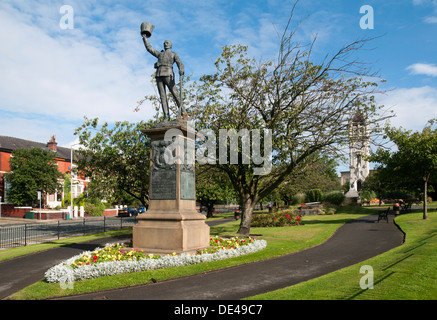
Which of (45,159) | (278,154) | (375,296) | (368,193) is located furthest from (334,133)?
(45,159)

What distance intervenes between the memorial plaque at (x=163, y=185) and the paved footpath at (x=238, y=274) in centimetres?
332

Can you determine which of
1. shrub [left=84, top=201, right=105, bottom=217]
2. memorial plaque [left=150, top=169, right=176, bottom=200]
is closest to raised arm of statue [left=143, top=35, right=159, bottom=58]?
memorial plaque [left=150, top=169, right=176, bottom=200]

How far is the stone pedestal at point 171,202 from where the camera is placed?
11.4 m

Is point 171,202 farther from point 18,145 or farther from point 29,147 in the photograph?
point 29,147

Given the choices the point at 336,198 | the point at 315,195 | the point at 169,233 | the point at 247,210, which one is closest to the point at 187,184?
the point at 169,233

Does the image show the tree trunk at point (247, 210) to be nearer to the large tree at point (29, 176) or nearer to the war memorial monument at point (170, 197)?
the war memorial monument at point (170, 197)

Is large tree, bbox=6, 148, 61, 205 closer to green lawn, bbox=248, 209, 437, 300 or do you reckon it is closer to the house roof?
the house roof

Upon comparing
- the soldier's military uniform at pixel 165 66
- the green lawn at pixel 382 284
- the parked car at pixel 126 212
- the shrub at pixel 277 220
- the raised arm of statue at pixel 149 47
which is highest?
the raised arm of statue at pixel 149 47

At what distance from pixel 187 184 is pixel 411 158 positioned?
62.0ft

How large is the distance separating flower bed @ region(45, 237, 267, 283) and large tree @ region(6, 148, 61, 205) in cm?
4480

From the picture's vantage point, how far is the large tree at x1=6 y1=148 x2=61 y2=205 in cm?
4997

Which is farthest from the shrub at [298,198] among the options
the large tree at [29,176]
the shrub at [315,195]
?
the large tree at [29,176]

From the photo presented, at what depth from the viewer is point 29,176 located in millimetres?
49969
